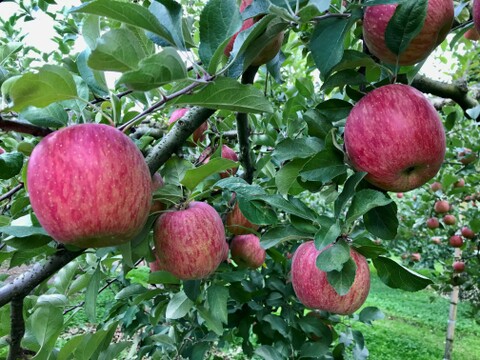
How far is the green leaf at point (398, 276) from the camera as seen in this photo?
1049 millimetres

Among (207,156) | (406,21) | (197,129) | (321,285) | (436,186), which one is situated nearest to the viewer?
(406,21)

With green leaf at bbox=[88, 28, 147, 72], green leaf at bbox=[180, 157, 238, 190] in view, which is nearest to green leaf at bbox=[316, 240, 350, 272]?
green leaf at bbox=[180, 157, 238, 190]

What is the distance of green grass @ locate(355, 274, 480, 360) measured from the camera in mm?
5555

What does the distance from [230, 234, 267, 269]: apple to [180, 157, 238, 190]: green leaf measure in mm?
735

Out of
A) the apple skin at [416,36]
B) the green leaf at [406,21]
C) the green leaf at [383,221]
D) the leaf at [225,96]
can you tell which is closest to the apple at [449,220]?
the green leaf at [383,221]

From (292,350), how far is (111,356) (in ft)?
2.94

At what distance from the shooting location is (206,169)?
103 centimetres

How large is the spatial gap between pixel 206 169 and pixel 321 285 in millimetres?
483

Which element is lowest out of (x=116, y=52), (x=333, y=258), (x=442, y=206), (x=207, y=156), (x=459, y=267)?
(x=459, y=267)

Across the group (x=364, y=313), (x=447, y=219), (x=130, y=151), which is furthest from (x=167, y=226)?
(x=447, y=219)

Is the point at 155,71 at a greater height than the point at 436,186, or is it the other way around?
the point at 155,71

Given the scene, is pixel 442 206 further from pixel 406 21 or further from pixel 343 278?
pixel 406 21

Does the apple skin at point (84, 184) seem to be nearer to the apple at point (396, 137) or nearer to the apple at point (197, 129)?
the apple at point (396, 137)

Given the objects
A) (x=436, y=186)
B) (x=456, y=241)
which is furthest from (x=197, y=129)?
(x=456, y=241)
